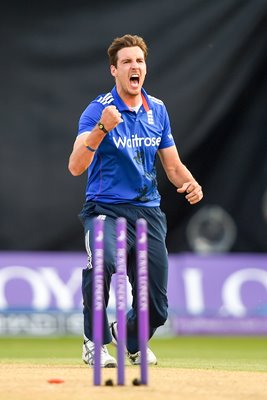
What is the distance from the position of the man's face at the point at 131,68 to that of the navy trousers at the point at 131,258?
2.40 feet

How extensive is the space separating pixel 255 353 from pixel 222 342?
0.98m

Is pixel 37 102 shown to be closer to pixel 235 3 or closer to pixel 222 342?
pixel 235 3

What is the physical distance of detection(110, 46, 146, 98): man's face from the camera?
708cm

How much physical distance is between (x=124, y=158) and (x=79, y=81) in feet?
16.0

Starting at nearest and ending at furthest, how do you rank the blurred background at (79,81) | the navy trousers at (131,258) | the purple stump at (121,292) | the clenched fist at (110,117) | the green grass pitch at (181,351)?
the purple stump at (121,292), the clenched fist at (110,117), the navy trousers at (131,258), the green grass pitch at (181,351), the blurred background at (79,81)

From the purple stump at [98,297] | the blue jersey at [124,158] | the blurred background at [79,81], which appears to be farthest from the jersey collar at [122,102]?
the blurred background at [79,81]

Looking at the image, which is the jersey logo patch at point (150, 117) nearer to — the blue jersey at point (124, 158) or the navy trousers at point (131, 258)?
the blue jersey at point (124, 158)

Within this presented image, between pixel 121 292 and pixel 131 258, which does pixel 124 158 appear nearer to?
pixel 131 258

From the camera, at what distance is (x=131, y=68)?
7066 mm

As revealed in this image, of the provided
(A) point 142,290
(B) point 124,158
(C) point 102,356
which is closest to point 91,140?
(B) point 124,158

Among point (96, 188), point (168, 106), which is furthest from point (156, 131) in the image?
point (168, 106)

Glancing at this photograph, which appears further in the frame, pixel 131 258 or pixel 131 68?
pixel 131 258

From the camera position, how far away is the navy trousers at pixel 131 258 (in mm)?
7000

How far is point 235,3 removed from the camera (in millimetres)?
11781
